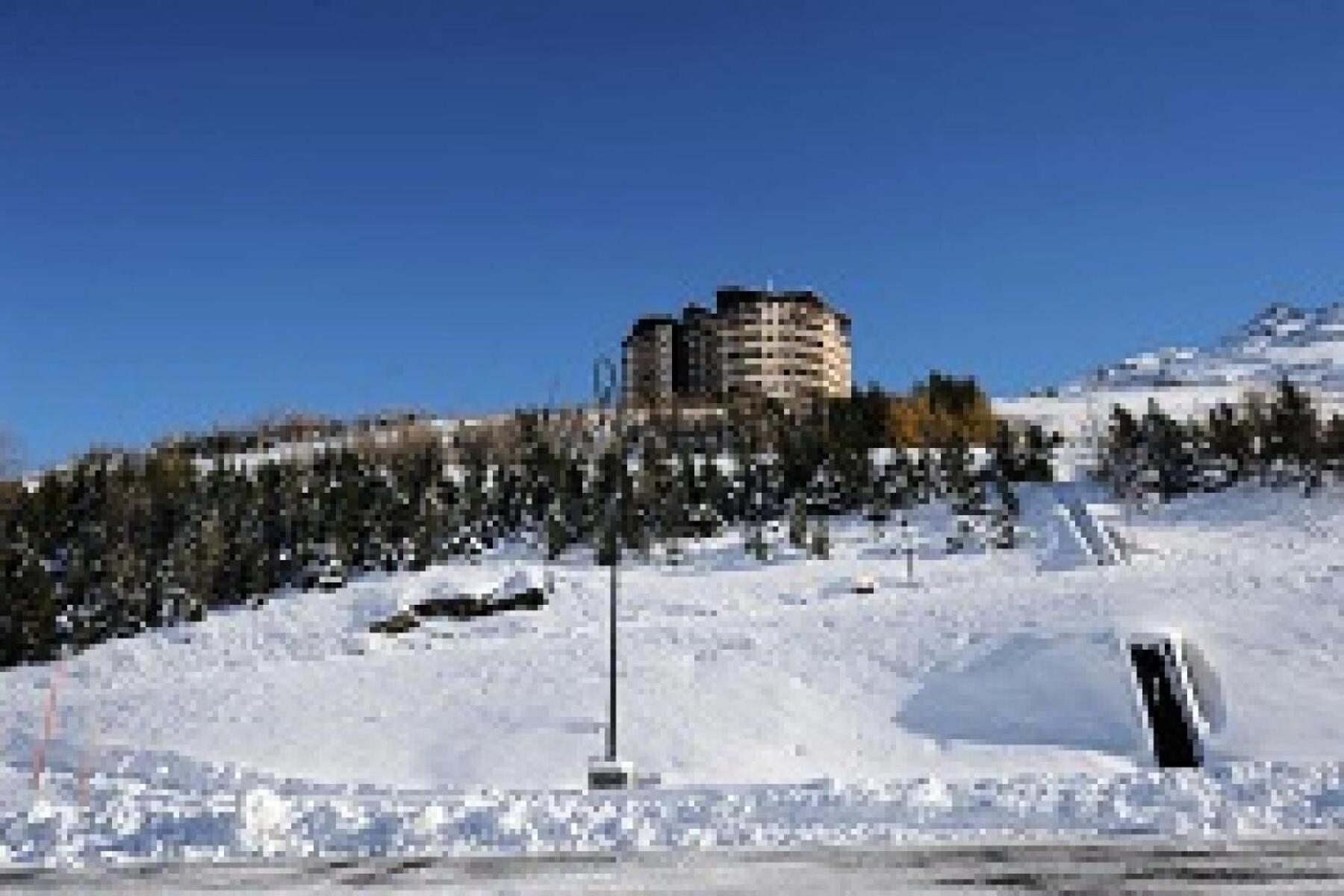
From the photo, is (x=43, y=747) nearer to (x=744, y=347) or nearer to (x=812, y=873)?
(x=812, y=873)

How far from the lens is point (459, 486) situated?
8250 centimetres

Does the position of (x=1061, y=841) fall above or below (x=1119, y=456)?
below

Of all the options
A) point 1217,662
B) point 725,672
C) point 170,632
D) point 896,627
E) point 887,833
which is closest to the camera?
point 887,833

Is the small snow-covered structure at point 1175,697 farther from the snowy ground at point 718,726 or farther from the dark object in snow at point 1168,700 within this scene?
the snowy ground at point 718,726

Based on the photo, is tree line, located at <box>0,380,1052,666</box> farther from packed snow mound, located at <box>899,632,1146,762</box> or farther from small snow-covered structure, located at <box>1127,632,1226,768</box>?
small snow-covered structure, located at <box>1127,632,1226,768</box>

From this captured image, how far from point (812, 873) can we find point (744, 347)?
156 meters

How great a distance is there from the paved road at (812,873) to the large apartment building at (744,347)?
145m

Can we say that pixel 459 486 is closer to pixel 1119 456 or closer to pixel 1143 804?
pixel 1119 456

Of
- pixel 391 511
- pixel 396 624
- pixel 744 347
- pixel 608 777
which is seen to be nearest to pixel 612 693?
pixel 608 777

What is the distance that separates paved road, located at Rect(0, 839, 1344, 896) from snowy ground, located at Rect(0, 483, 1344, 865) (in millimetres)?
999

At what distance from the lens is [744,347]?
16575 cm

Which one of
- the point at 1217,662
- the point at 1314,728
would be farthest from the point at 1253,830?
the point at 1217,662

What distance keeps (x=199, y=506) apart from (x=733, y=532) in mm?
31345

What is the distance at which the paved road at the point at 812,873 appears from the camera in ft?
33.6
